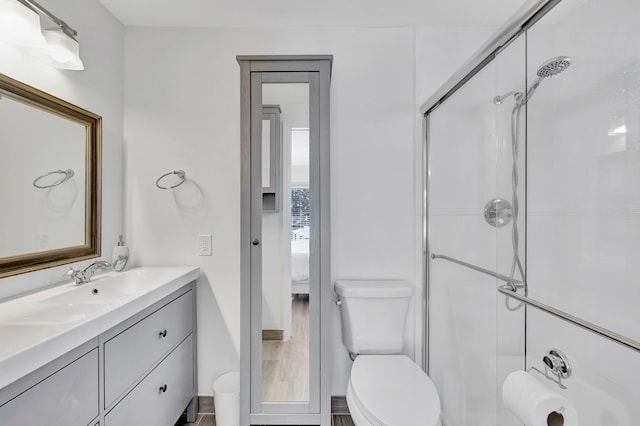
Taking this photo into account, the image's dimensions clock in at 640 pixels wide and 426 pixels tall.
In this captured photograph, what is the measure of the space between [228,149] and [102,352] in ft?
4.20

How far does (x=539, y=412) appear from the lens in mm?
888

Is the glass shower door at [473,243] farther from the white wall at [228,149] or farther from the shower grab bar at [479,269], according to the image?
the white wall at [228,149]

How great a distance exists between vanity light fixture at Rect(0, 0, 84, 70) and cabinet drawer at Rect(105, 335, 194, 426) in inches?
57.8

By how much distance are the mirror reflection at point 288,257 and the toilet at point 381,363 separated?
28 cm

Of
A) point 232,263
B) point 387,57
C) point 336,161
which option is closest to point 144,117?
point 232,263

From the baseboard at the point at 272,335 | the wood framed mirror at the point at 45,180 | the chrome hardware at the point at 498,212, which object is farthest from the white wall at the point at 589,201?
the wood framed mirror at the point at 45,180

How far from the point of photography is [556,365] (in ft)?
3.24

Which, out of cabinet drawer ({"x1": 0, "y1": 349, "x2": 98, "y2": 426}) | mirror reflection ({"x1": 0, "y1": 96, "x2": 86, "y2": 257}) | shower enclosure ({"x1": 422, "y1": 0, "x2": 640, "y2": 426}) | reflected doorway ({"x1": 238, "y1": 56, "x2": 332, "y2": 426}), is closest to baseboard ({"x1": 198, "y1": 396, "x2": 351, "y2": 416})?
reflected doorway ({"x1": 238, "y1": 56, "x2": 332, "y2": 426})

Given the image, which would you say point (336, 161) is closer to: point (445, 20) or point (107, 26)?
point (445, 20)

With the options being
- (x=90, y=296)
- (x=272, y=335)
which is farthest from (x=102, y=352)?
(x=272, y=335)

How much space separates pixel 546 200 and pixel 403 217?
39.8 inches

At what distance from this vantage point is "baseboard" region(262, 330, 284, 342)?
175cm

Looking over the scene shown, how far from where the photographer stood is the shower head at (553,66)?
0.96 meters

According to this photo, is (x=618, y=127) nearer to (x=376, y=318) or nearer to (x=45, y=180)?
(x=376, y=318)
